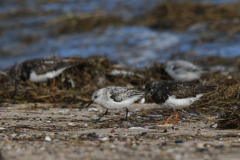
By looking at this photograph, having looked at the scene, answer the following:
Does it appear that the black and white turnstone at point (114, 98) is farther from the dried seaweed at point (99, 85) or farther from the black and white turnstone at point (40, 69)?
the black and white turnstone at point (40, 69)

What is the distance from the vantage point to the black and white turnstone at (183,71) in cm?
802

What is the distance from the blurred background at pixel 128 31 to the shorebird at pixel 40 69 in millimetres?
3323

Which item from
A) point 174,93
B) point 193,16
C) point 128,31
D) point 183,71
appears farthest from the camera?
point 128,31

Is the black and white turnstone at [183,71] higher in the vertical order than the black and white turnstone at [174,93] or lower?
higher

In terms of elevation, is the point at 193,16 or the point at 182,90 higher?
the point at 193,16

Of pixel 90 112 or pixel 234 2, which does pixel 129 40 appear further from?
pixel 90 112

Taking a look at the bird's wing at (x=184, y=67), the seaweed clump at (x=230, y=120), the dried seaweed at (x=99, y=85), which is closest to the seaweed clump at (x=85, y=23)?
the dried seaweed at (x=99, y=85)

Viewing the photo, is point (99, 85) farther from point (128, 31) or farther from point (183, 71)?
point (128, 31)

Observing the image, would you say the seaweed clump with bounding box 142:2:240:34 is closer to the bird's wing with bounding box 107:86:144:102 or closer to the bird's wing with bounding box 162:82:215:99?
the bird's wing with bounding box 162:82:215:99

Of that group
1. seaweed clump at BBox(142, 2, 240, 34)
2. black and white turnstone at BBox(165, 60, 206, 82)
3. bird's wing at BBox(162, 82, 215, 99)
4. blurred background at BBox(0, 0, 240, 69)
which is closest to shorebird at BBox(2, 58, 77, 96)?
black and white turnstone at BBox(165, 60, 206, 82)

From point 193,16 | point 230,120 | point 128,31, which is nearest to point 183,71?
point 230,120

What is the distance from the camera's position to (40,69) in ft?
24.9

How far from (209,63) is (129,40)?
434 cm

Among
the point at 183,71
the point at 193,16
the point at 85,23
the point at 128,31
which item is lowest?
the point at 183,71
